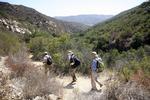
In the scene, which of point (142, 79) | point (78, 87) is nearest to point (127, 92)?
point (142, 79)

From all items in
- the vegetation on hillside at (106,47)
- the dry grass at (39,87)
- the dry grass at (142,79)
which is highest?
the dry grass at (142,79)

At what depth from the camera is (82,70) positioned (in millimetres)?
15297

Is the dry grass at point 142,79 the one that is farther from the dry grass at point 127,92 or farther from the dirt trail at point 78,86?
the dirt trail at point 78,86

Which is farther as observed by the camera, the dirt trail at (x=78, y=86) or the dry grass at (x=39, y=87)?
the dirt trail at (x=78, y=86)

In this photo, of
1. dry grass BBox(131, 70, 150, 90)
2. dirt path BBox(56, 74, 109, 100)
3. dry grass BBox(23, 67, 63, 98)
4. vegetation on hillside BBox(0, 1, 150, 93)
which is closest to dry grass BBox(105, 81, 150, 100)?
dry grass BBox(131, 70, 150, 90)

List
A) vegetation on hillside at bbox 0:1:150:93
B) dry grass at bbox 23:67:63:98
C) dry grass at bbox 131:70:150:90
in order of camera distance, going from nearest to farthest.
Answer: dry grass at bbox 131:70:150:90
dry grass at bbox 23:67:63:98
vegetation on hillside at bbox 0:1:150:93

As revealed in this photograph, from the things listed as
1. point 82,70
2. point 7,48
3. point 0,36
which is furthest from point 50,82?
point 0,36

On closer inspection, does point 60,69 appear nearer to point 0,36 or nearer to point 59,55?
point 59,55

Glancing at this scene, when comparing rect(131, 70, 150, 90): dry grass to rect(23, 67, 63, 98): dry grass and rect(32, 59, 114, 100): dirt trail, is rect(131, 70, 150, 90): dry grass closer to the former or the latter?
rect(32, 59, 114, 100): dirt trail

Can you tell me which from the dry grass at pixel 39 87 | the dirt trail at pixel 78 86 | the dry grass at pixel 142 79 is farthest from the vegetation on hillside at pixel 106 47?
the dry grass at pixel 39 87

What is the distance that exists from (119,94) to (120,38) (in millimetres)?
52597

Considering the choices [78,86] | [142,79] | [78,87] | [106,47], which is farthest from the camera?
[106,47]

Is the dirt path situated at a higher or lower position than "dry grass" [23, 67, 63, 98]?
lower

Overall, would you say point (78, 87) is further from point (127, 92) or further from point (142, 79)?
point (127, 92)
